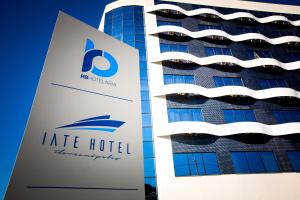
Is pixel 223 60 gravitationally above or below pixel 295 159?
above

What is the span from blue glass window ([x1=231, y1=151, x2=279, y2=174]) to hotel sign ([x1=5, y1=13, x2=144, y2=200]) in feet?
61.6

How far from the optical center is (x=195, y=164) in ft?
65.5

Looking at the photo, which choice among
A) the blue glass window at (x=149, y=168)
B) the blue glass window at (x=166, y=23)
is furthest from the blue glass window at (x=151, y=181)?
the blue glass window at (x=166, y=23)

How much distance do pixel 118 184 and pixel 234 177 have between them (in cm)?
1843

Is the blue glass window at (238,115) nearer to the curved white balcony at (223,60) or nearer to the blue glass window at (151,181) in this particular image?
the curved white balcony at (223,60)

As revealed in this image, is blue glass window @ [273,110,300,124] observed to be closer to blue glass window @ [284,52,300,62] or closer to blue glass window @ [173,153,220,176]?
blue glass window @ [284,52,300,62]

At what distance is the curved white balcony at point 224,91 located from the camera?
22.9 metres

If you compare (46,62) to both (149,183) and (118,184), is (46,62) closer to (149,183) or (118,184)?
(118,184)

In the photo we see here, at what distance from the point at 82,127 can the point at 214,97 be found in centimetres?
2214

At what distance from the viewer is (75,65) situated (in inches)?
176

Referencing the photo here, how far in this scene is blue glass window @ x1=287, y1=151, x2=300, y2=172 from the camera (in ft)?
68.7

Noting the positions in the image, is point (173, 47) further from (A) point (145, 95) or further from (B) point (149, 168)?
(B) point (149, 168)

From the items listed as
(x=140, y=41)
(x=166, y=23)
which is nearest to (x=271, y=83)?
(x=166, y=23)

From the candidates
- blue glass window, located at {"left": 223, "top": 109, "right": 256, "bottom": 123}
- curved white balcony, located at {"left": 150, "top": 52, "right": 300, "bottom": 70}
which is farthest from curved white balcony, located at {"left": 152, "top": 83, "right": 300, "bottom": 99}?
curved white balcony, located at {"left": 150, "top": 52, "right": 300, "bottom": 70}
